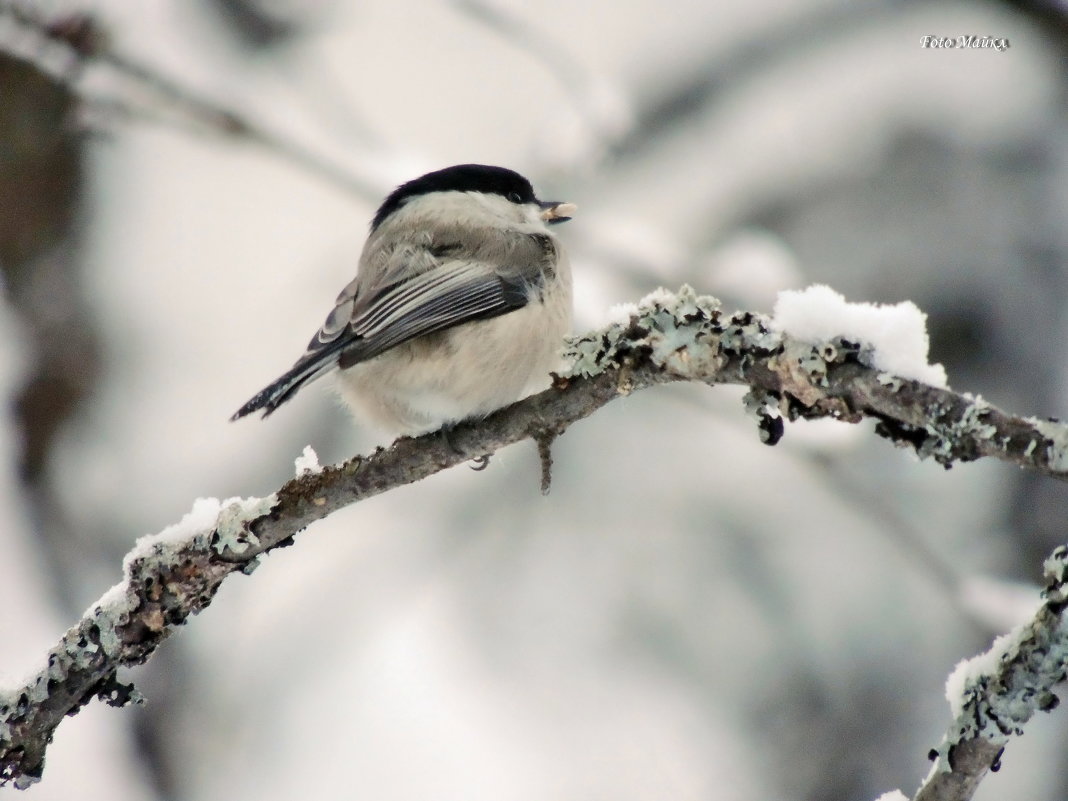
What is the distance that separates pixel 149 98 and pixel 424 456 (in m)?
2.51

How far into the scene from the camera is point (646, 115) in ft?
18.0

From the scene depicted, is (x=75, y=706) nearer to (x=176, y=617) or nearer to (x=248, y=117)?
(x=176, y=617)

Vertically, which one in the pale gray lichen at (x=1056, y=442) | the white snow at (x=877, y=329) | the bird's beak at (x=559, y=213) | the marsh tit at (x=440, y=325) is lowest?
the pale gray lichen at (x=1056, y=442)

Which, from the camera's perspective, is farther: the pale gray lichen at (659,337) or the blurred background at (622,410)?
the blurred background at (622,410)

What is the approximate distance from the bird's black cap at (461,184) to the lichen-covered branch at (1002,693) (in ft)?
7.68

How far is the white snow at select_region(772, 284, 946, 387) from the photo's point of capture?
1.39m

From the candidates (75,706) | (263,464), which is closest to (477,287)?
(75,706)

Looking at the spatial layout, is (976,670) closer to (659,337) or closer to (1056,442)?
(1056,442)

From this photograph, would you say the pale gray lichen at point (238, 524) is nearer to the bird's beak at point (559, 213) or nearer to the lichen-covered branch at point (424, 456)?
the lichen-covered branch at point (424, 456)

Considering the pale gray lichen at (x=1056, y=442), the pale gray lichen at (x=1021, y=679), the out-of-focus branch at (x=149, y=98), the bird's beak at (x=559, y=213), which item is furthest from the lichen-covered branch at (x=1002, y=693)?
the out-of-focus branch at (x=149, y=98)

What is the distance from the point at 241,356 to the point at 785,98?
3.35 meters

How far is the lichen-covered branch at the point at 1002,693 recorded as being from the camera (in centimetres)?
120

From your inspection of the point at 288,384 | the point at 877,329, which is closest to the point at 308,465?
the point at 288,384

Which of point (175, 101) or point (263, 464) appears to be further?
point (263, 464)
